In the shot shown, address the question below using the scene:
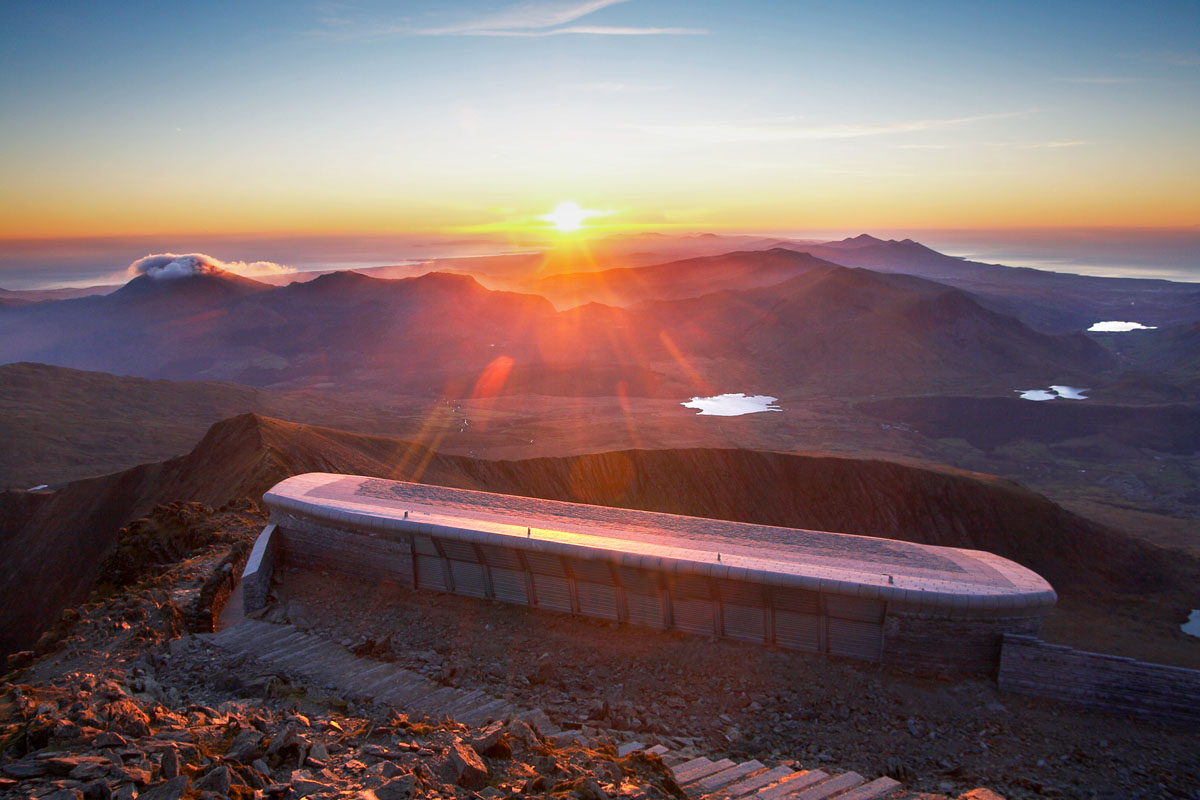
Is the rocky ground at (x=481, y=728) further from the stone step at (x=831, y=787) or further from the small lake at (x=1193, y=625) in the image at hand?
the small lake at (x=1193, y=625)

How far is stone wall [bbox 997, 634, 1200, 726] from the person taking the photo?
1089 cm

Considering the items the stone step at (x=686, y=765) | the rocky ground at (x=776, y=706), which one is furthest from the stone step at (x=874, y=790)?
the stone step at (x=686, y=765)

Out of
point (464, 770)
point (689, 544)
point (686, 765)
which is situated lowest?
point (686, 765)

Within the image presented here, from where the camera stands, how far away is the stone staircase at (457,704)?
763cm

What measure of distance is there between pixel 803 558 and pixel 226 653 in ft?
31.0

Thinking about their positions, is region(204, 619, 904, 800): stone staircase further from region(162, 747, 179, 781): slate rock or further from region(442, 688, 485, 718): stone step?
region(162, 747, 179, 781): slate rock

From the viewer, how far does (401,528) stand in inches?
512

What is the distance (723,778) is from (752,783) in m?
0.30

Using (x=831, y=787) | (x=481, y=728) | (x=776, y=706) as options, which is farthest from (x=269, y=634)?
(x=831, y=787)

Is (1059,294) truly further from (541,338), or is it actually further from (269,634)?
(269,634)

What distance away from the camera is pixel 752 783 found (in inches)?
304

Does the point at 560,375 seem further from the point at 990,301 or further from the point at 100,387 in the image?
the point at 990,301

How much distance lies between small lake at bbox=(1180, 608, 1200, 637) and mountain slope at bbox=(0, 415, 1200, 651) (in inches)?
69.3

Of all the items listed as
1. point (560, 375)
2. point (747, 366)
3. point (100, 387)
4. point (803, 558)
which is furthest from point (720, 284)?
point (803, 558)
